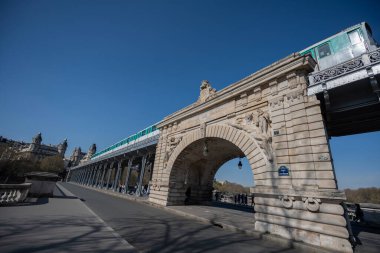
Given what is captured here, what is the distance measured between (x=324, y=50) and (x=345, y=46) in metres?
1.01

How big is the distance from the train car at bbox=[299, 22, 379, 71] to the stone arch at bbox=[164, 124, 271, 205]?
5229 millimetres

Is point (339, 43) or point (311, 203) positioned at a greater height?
point (339, 43)

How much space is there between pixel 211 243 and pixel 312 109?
255 inches

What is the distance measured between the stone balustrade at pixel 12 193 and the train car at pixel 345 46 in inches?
626

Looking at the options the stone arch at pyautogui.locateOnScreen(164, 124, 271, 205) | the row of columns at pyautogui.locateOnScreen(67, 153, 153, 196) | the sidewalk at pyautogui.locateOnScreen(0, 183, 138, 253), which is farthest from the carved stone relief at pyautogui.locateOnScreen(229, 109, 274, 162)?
the row of columns at pyautogui.locateOnScreen(67, 153, 153, 196)

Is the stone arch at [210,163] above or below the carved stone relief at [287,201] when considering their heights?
above

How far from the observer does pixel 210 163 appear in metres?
17.5

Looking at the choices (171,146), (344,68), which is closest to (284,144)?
(344,68)

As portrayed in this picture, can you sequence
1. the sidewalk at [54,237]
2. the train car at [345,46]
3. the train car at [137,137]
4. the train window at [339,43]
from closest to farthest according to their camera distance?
the sidewalk at [54,237] < the train car at [345,46] < the train window at [339,43] < the train car at [137,137]

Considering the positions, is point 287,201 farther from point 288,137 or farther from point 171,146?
point 171,146

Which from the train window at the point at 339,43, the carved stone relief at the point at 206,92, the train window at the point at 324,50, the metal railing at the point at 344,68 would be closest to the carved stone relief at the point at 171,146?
the carved stone relief at the point at 206,92

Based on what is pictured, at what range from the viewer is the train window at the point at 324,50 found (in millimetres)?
10242

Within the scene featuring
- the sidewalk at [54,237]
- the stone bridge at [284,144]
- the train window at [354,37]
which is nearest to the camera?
the sidewalk at [54,237]

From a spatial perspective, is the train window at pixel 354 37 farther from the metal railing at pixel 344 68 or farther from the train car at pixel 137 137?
the train car at pixel 137 137
